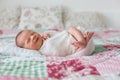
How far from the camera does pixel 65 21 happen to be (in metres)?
2.92

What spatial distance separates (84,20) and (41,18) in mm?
535

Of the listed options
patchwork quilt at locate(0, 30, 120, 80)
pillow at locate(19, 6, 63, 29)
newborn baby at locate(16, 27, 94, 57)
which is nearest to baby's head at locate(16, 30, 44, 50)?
newborn baby at locate(16, 27, 94, 57)

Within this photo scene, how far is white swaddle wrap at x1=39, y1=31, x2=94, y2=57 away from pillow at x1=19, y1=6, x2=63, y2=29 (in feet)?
4.25

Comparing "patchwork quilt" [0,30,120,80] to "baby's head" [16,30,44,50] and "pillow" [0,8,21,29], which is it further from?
"pillow" [0,8,21,29]

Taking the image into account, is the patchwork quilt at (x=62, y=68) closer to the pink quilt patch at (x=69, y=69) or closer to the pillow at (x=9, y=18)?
the pink quilt patch at (x=69, y=69)

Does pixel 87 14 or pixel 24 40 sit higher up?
pixel 24 40

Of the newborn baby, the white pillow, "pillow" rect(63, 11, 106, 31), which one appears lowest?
"pillow" rect(63, 11, 106, 31)

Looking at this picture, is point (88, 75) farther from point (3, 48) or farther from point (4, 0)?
point (4, 0)

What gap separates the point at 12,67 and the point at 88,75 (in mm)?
Result: 383

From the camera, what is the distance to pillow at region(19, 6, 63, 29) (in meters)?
→ 2.76

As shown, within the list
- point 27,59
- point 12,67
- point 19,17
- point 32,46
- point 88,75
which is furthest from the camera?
point 19,17

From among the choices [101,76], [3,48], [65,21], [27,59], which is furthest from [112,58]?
[65,21]

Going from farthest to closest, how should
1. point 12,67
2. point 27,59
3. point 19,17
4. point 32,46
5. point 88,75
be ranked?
1. point 19,17
2. point 32,46
3. point 27,59
4. point 12,67
5. point 88,75

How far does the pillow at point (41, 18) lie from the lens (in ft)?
9.06
